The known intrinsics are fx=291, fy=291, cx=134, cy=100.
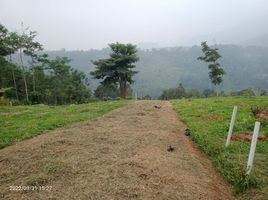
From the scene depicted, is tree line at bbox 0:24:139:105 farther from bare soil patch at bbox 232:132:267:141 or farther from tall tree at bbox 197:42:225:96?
bare soil patch at bbox 232:132:267:141

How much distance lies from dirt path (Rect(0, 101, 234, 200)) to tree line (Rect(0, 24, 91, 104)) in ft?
122

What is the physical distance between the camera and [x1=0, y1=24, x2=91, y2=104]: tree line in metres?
45.2

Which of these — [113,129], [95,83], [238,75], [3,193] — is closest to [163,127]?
[113,129]

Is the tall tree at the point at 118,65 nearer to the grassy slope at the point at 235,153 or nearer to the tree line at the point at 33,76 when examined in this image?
the tree line at the point at 33,76

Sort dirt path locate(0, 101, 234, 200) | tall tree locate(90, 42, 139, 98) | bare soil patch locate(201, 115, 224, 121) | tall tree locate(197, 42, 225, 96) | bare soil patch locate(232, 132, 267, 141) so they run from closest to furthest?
dirt path locate(0, 101, 234, 200), bare soil patch locate(232, 132, 267, 141), bare soil patch locate(201, 115, 224, 121), tall tree locate(90, 42, 139, 98), tall tree locate(197, 42, 225, 96)

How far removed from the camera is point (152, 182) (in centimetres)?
641

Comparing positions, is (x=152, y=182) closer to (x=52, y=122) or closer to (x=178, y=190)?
(x=178, y=190)

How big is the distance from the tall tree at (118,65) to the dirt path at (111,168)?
29.2 meters

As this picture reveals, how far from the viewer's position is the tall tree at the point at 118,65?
39969 millimetres

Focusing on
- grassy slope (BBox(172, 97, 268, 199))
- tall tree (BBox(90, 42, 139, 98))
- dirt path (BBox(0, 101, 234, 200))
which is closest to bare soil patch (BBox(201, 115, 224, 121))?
grassy slope (BBox(172, 97, 268, 199))

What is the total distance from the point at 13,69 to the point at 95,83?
115m

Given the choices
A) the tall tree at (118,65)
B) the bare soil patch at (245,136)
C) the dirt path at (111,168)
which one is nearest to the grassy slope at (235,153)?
the dirt path at (111,168)

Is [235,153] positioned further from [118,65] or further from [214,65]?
[214,65]

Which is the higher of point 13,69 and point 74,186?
point 13,69
